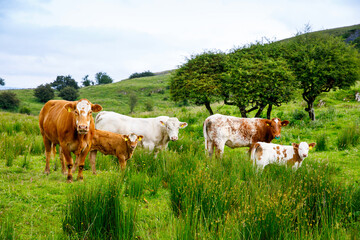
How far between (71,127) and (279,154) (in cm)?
522

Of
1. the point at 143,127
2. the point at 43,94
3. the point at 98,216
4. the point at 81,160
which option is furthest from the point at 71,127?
the point at 43,94

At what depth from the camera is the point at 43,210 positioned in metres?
4.19

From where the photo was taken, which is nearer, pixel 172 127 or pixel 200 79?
pixel 172 127

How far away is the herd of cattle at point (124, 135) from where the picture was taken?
548cm

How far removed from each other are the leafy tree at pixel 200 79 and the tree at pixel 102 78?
308 ft

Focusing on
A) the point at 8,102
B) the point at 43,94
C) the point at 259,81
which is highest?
the point at 43,94

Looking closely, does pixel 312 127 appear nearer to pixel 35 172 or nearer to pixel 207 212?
pixel 207 212

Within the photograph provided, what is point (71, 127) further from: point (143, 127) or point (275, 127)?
point (275, 127)

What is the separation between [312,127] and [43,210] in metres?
12.9

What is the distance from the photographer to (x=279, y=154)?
6844mm

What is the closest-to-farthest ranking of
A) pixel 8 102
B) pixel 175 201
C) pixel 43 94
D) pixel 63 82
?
pixel 175 201
pixel 8 102
pixel 43 94
pixel 63 82

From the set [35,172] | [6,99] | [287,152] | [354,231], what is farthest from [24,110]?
[354,231]

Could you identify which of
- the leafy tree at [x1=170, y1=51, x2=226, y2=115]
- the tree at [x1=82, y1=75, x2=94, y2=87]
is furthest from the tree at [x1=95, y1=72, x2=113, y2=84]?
the leafy tree at [x1=170, y1=51, x2=226, y2=115]

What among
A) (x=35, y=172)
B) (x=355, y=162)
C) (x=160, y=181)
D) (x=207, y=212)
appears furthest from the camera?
(x=355, y=162)
